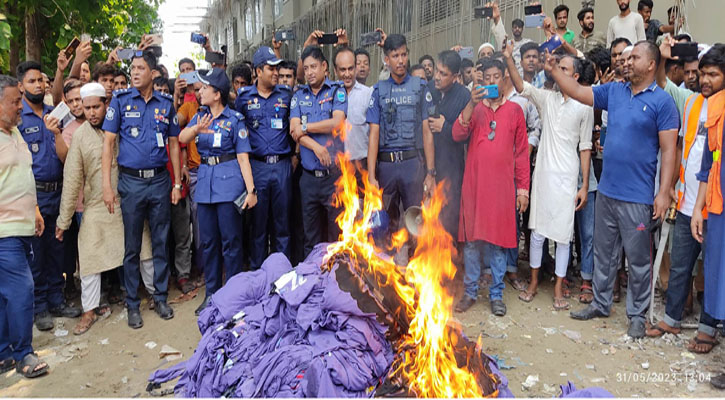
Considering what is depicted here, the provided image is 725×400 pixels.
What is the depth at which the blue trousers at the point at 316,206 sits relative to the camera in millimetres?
5234

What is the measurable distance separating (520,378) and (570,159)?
2287 mm

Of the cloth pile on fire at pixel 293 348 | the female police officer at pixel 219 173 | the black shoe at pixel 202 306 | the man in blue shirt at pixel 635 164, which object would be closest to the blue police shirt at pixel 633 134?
the man in blue shirt at pixel 635 164

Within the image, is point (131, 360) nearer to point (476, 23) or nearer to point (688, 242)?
point (688, 242)

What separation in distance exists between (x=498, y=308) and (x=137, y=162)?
3.85m

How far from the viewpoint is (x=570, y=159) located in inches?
196

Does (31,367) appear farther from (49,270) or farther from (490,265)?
(490,265)

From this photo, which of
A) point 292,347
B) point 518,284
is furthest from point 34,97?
point 518,284

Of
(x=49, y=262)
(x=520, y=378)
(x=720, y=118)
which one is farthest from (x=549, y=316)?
(x=49, y=262)

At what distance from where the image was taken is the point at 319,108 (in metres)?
5.23

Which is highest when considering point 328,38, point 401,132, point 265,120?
point 328,38

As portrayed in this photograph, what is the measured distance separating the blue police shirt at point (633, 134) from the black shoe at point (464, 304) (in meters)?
1.67

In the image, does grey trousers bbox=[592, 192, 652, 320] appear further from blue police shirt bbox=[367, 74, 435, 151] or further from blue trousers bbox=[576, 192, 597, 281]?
blue police shirt bbox=[367, 74, 435, 151]

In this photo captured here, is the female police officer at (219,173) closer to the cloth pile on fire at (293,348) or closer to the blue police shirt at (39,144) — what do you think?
the cloth pile on fire at (293,348)

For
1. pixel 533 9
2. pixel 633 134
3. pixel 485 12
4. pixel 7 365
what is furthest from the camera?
pixel 485 12
